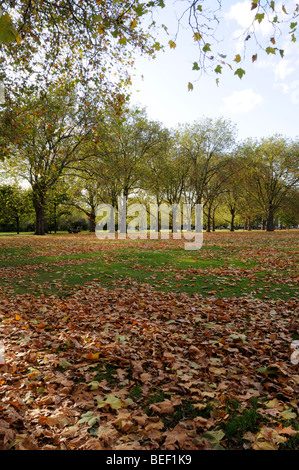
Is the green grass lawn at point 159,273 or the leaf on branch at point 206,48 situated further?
the green grass lawn at point 159,273

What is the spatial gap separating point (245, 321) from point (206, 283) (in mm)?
2905

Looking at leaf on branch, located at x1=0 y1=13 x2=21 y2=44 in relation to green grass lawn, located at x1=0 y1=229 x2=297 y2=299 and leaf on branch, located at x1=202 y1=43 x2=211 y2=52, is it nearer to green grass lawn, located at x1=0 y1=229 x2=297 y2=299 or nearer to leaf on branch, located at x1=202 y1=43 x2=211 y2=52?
leaf on branch, located at x1=202 y1=43 x2=211 y2=52

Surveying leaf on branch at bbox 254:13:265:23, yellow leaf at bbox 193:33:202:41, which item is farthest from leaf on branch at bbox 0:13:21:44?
leaf on branch at bbox 254:13:265:23

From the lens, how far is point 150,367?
3.62m

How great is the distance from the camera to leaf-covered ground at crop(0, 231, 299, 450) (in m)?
2.47

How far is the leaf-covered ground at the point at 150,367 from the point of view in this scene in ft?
8.12

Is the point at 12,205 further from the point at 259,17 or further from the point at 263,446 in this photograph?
the point at 263,446

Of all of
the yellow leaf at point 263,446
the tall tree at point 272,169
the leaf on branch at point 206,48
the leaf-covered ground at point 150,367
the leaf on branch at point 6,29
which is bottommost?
the yellow leaf at point 263,446

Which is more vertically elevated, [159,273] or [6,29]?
[6,29]

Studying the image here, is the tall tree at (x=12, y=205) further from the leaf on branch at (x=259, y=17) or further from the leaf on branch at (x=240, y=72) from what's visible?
the leaf on branch at (x=259, y=17)

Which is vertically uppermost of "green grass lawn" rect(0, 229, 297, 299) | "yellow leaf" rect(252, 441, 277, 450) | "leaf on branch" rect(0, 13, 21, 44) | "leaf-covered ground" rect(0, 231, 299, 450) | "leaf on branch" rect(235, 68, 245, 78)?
"leaf on branch" rect(235, 68, 245, 78)

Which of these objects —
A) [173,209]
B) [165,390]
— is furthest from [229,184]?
[165,390]

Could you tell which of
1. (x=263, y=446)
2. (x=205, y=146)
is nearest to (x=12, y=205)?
(x=205, y=146)

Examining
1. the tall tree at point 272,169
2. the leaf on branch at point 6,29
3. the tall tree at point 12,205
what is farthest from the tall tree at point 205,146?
the leaf on branch at point 6,29
